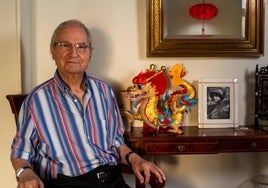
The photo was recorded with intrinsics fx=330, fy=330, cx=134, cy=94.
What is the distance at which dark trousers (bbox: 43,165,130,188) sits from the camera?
1.46m

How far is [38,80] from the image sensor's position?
196 cm

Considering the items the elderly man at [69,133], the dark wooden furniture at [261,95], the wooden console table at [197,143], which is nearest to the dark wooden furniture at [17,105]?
the elderly man at [69,133]

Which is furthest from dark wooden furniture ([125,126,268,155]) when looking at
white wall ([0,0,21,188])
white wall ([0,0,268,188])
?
white wall ([0,0,21,188])

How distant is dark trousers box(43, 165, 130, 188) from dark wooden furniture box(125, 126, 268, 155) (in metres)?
A: 0.20

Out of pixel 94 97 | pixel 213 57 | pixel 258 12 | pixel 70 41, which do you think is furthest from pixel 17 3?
pixel 258 12

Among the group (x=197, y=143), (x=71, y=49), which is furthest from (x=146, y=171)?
(x=71, y=49)

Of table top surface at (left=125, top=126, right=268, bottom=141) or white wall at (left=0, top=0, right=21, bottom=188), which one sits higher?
white wall at (left=0, top=0, right=21, bottom=188)

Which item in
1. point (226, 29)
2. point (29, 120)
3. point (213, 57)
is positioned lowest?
point (29, 120)

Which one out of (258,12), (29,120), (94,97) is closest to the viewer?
(29,120)

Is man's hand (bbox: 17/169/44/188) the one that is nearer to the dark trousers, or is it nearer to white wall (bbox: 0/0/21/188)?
the dark trousers

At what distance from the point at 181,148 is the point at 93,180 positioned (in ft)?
1.55

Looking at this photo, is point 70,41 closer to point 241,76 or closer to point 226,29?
point 226,29

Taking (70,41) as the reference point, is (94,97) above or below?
below

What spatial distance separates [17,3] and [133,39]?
0.67 meters
